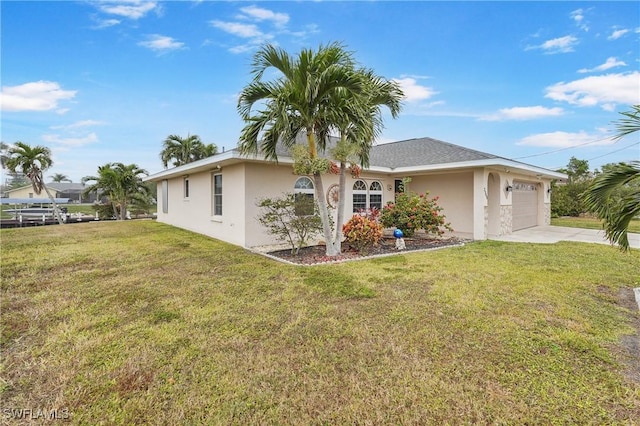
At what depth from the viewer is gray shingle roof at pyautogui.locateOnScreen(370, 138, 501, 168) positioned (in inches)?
482

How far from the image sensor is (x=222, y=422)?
229 cm

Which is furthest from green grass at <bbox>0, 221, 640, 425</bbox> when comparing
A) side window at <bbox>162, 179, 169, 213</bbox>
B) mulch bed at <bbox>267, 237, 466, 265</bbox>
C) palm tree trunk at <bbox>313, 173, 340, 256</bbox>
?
side window at <bbox>162, 179, 169, 213</bbox>

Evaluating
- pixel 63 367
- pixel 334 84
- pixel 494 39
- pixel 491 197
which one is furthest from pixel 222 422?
pixel 494 39

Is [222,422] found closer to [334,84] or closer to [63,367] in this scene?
[63,367]

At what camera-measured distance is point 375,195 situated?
1377cm

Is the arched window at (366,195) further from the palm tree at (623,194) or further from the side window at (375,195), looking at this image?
the palm tree at (623,194)

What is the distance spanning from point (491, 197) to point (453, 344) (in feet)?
38.2

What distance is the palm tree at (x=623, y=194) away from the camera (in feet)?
13.7

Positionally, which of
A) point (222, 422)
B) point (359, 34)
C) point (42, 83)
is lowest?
point (222, 422)

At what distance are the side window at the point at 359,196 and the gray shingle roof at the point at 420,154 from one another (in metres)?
1.04

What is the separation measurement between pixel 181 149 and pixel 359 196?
20.3 metres

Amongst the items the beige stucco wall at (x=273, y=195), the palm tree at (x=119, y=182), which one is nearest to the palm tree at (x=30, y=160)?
the palm tree at (x=119, y=182)

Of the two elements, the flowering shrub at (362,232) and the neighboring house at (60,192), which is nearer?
the flowering shrub at (362,232)

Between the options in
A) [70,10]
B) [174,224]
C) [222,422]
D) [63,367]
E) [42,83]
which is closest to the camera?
[222,422]
